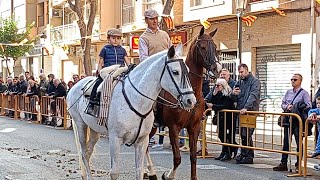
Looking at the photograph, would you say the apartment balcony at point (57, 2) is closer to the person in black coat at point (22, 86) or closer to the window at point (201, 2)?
the person in black coat at point (22, 86)

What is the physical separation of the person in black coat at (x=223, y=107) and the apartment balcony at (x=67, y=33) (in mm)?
26057

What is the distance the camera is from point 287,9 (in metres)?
22.6

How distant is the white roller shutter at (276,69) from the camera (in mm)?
23094

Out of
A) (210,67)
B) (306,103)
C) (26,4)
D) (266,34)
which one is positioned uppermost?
(26,4)

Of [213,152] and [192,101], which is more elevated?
[192,101]

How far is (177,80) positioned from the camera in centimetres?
736

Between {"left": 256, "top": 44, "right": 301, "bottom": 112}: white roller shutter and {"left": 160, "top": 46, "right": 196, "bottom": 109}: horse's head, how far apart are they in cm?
1595

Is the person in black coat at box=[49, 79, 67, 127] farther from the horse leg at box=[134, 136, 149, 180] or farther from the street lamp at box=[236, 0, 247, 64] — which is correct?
the horse leg at box=[134, 136, 149, 180]

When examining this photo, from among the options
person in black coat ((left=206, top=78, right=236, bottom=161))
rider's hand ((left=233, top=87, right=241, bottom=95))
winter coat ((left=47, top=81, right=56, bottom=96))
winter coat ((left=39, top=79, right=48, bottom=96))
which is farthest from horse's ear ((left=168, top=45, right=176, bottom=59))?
winter coat ((left=39, top=79, right=48, bottom=96))

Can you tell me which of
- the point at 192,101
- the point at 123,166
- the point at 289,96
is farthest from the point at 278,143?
Answer: the point at 192,101

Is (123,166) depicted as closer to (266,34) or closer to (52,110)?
(52,110)

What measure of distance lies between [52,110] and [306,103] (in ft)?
44.1

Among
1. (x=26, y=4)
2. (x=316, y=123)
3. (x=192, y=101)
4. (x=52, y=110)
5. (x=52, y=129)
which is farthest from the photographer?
(x=26, y=4)

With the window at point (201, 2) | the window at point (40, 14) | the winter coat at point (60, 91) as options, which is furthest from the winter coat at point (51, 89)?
the window at point (40, 14)
